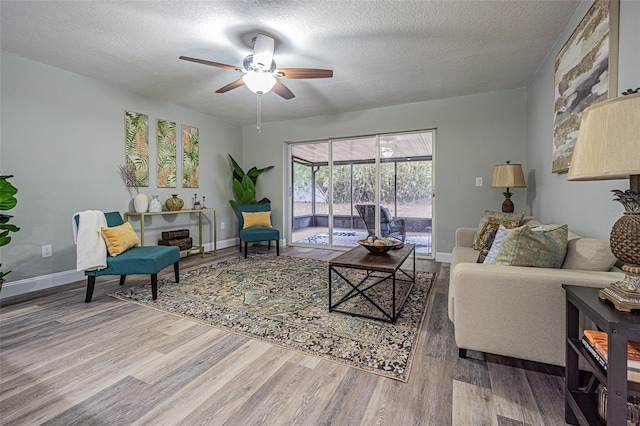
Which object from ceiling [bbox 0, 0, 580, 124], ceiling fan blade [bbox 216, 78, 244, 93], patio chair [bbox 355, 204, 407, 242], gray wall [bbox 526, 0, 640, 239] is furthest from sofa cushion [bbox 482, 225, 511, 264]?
ceiling fan blade [bbox 216, 78, 244, 93]

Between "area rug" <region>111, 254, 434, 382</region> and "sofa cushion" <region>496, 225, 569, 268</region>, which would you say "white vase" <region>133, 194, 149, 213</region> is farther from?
"sofa cushion" <region>496, 225, 569, 268</region>

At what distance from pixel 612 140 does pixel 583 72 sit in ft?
5.30

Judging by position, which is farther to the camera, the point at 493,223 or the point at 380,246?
the point at 493,223

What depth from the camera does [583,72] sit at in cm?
203

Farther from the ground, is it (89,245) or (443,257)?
(89,245)

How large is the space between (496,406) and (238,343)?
154 centimetres

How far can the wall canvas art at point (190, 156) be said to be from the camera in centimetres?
469

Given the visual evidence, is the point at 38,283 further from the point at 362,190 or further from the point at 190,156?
the point at 362,190

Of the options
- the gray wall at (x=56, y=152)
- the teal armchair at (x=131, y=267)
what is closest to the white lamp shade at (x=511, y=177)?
the teal armchair at (x=131, y=267)

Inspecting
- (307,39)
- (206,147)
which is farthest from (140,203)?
(307,39)

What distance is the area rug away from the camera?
183 cm

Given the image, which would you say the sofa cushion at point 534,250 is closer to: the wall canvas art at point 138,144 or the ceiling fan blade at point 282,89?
the ceiling fan blade at point 282,89

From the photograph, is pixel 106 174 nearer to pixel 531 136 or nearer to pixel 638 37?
pixel 638 37

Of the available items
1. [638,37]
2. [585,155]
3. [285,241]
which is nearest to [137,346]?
[585,155]
